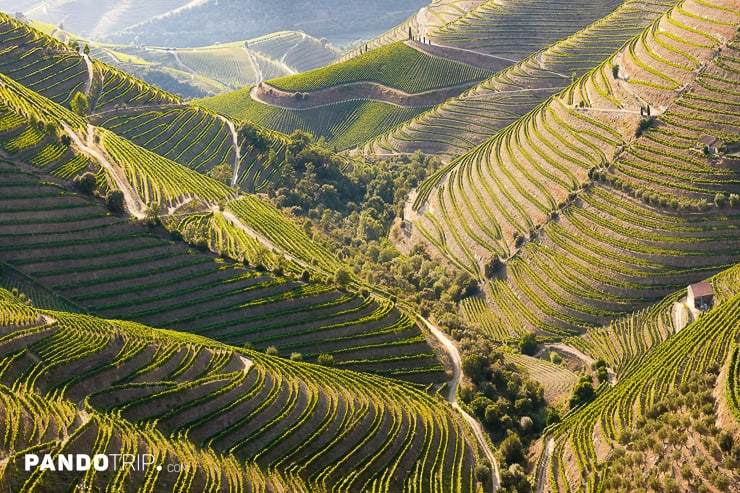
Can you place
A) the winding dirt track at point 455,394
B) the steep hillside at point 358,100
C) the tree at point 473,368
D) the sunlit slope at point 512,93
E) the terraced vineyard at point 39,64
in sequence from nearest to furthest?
the winding dirt track at point 455,394 < the tree at point 473,368 < the terraced vineyard at point 39,64 < the sunlit slope at point 512,93 < the steep hillside at point 358,100

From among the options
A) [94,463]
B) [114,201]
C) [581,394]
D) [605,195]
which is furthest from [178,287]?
→ [605,195]

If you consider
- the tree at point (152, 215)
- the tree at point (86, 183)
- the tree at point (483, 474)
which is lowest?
the tree at point (483, 474)

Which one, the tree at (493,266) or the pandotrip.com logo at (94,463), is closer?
the pandotrip.com logo at (94,463)

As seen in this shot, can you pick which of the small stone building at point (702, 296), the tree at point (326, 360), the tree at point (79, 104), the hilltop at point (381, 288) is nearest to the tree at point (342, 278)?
the hilltop at point (381, 288)

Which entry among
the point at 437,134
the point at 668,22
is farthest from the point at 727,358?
the point at 437,134

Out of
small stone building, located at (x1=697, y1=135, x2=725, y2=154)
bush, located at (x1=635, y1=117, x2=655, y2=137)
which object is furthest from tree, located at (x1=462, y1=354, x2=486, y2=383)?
bush, located at (x1=635, y1=117, x2=655, y2=137)

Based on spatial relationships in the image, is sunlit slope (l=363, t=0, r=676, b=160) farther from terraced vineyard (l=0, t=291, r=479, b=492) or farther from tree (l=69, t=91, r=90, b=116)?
terraced vineyard (l=0, t=291, r=479, b=492)

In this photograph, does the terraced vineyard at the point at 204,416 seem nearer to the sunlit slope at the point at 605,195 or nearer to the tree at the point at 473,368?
the tree at the point at 473,368
